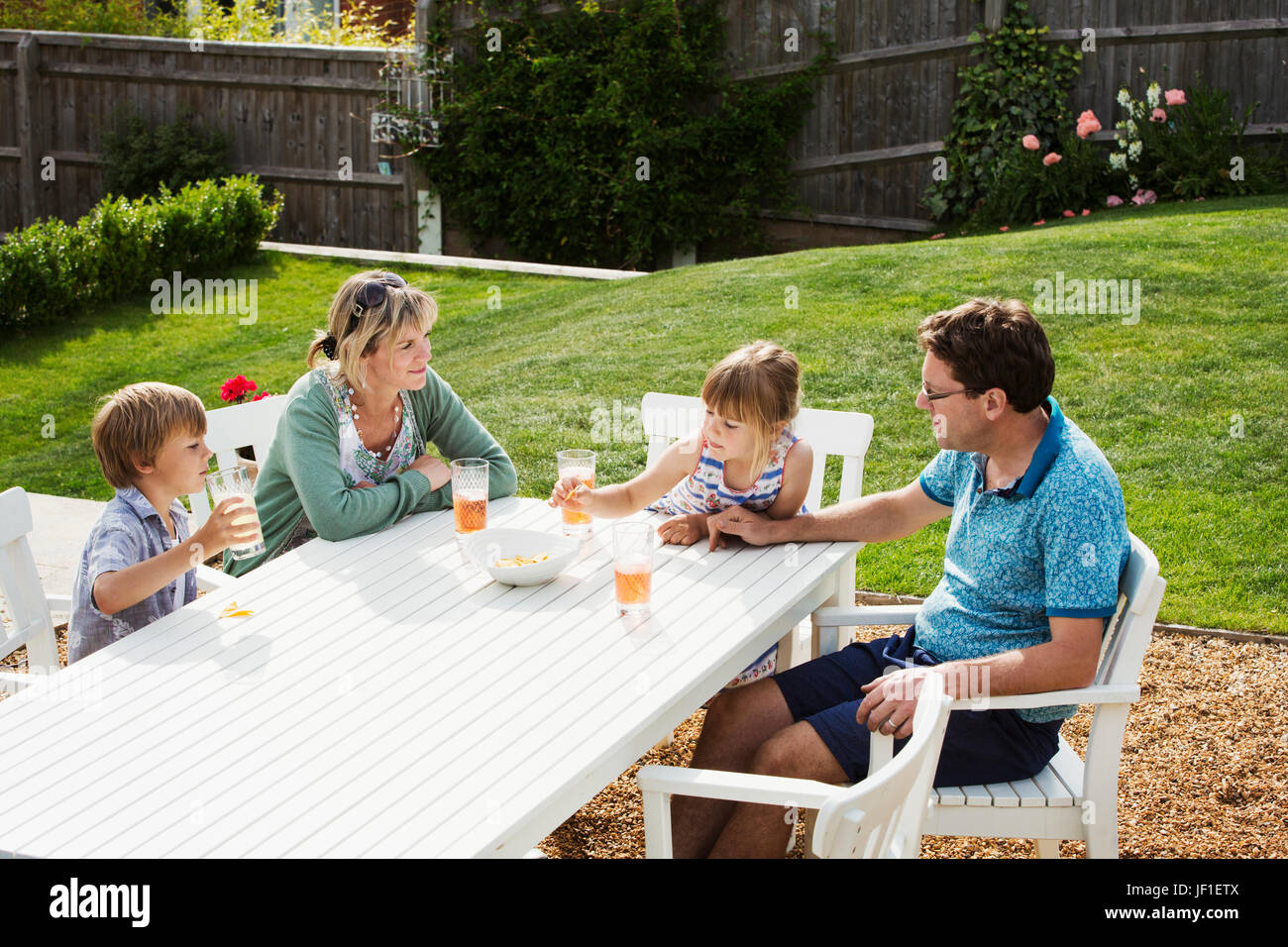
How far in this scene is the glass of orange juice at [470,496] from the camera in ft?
9.99

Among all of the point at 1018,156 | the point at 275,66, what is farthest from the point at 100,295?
the point at 1018,156

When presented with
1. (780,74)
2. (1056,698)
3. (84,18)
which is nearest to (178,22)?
(84,18)

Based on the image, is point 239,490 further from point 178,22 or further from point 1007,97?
point 178,22

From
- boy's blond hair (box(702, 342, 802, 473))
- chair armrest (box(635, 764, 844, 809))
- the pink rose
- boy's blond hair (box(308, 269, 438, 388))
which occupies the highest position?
the pink rose

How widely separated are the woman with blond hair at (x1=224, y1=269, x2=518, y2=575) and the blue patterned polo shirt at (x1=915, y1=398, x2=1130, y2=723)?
1427 mm

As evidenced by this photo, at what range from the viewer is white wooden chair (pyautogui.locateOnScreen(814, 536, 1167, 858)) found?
2391 millimetres

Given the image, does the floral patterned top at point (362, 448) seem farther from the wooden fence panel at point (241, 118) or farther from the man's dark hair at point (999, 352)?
the wooden fence panel at point (241, 118)

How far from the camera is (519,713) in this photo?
2.13 metres

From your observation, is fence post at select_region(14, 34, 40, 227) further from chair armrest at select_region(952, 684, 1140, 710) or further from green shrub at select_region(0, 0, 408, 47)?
chair armrest at select_region(952, 684, 1140, 710)

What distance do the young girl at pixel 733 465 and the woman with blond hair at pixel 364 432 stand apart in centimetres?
46

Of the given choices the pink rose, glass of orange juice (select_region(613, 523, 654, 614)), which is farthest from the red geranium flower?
the pink rose

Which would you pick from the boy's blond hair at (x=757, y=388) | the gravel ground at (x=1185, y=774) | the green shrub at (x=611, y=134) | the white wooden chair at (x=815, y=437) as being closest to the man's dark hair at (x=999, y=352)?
the boy's blond hair at (x=757, y=388)
